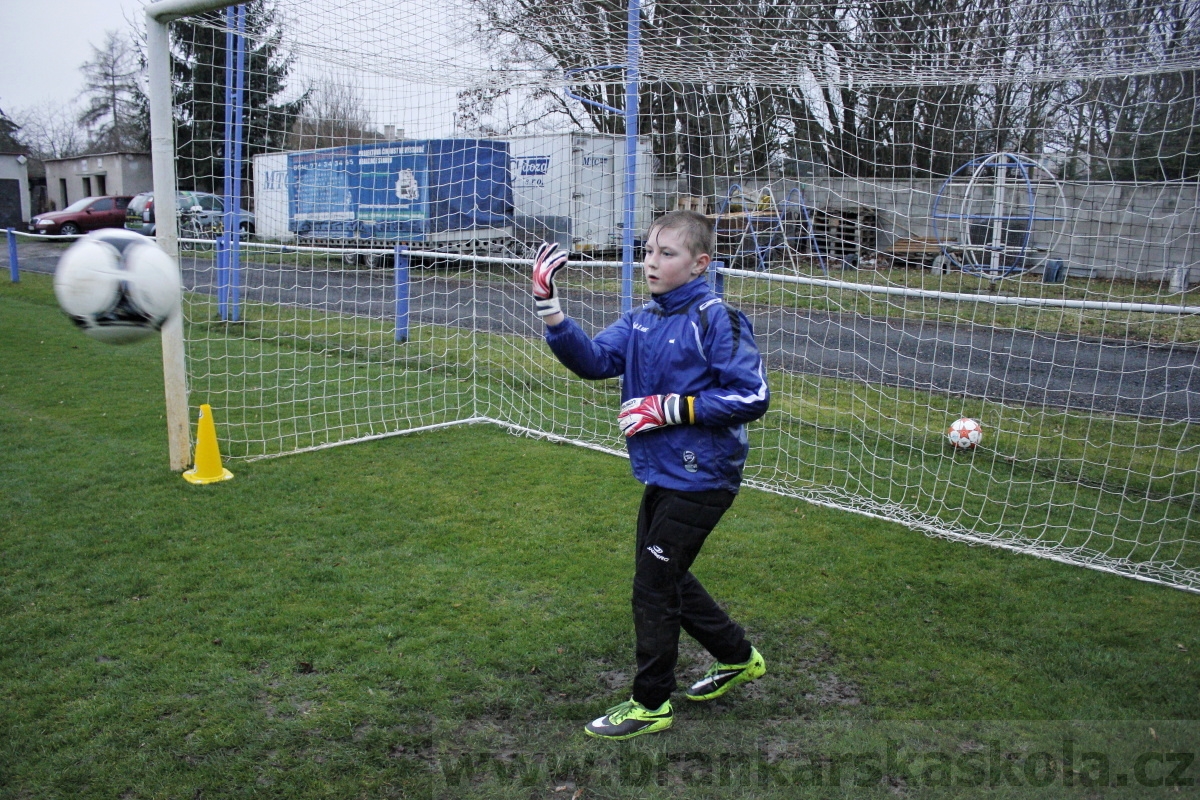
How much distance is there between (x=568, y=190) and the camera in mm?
8703

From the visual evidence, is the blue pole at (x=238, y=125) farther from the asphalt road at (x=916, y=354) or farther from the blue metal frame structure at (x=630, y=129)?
the blue metal frame structure at (x=630, y=129)

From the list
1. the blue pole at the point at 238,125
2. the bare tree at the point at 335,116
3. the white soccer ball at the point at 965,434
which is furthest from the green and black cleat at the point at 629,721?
the bare tree at the point at 335,116

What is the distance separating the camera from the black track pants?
3020mm

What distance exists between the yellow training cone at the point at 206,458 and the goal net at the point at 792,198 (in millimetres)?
732

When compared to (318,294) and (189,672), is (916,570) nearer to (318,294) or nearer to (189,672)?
(189,672)

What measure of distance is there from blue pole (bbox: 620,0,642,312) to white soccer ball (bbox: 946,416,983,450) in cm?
269

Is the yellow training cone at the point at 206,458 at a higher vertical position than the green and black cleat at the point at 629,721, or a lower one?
higher

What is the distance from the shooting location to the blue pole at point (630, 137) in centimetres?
618

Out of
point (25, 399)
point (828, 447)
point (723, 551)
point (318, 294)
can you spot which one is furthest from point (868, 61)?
point (25, 399)

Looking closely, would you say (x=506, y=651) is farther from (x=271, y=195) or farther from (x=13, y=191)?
(x=13, y=191)

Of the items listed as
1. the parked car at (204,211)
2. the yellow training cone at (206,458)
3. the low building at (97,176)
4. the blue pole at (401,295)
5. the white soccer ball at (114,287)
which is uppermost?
the low building at (97,176)

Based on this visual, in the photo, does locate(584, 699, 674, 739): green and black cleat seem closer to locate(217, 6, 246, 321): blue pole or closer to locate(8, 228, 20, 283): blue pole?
locate(217, 6, 246, 321): blue pole

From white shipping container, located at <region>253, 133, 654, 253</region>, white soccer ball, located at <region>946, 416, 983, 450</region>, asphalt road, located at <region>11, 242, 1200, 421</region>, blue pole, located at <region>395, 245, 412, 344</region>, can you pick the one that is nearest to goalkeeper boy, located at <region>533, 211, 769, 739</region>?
white soccer ball, located at <region>946, 416, 983, 450</region>

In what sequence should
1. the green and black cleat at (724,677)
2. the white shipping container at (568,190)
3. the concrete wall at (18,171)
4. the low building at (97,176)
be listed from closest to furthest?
the green and black cleat at (724,677) < the white shipping container at (568,190) < the low building at (97,176) < the concrete wall at (18,171)
